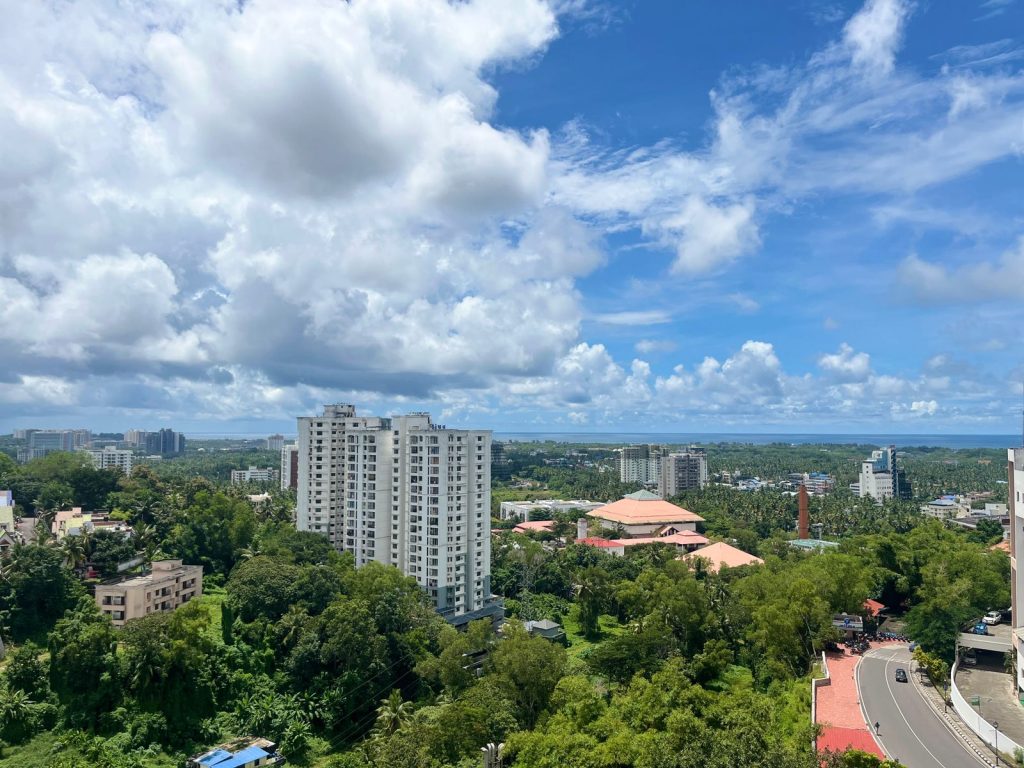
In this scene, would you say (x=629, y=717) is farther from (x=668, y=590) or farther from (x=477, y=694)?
(x=668, y=590)

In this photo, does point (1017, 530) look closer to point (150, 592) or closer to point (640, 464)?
point (150, 592)

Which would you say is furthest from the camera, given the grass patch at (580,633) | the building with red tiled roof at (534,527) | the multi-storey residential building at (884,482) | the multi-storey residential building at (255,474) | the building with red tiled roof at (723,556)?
the multi-storey residential building at (255,474)

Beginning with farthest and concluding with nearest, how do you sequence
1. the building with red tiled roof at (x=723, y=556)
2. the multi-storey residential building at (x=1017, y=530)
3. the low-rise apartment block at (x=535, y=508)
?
the low-rise apartment block at (x=535, y=508), the building with red tiled roof at (x=723, y=556), the multi-storey residential building at (x=1017, y=530)

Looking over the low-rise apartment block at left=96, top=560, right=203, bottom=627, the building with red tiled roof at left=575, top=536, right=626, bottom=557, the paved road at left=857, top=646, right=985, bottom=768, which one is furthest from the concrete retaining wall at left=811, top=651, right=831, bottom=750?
the building with red tiled roof at left=575, top=536, right=626, bottom=557

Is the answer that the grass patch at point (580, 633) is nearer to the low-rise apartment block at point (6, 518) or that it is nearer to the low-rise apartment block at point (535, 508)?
the low-rise apartment block at point (6, 518)

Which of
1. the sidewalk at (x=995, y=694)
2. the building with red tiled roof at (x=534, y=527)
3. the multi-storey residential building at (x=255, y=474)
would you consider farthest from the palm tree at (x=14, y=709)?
the multi-storey residential building at (x=255, y=474)

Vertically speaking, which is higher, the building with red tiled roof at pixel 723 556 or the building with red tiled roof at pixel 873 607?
the building with red tiled roof at pixel 873 607

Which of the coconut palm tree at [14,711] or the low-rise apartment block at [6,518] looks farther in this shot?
the low-rise apartment block at [6,518]
